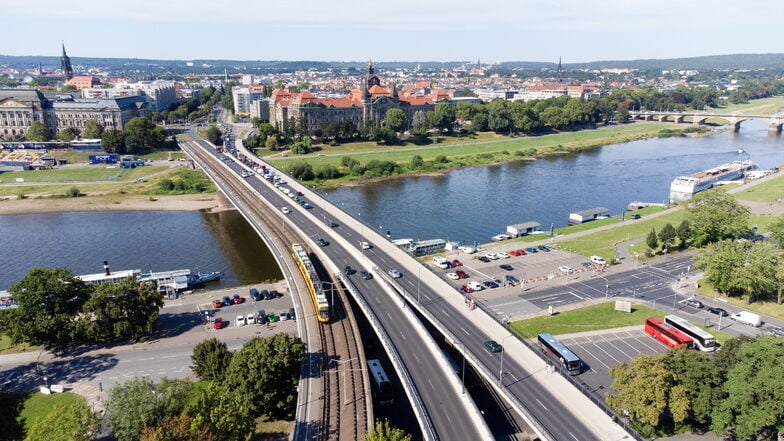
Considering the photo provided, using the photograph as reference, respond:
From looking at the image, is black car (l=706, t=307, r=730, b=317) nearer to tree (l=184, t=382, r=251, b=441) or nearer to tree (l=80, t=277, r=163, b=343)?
tree (l=184, t=382, r=251, b=441)

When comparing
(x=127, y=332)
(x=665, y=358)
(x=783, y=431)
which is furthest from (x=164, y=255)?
(x=783, y=431)

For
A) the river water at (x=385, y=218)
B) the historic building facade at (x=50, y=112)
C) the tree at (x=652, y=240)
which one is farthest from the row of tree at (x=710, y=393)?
the historic building facade at (x=50, y=112)

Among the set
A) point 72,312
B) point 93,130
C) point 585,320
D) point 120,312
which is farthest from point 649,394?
point 93,130

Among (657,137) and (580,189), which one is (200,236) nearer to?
(580,189)

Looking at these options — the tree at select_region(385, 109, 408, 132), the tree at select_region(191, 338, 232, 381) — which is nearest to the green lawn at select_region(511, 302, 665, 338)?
the tree at select_region(191, 338, 232, 381)

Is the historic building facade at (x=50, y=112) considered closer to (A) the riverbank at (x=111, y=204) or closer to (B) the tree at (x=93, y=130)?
(B) the tree at (x=93, y=130)
